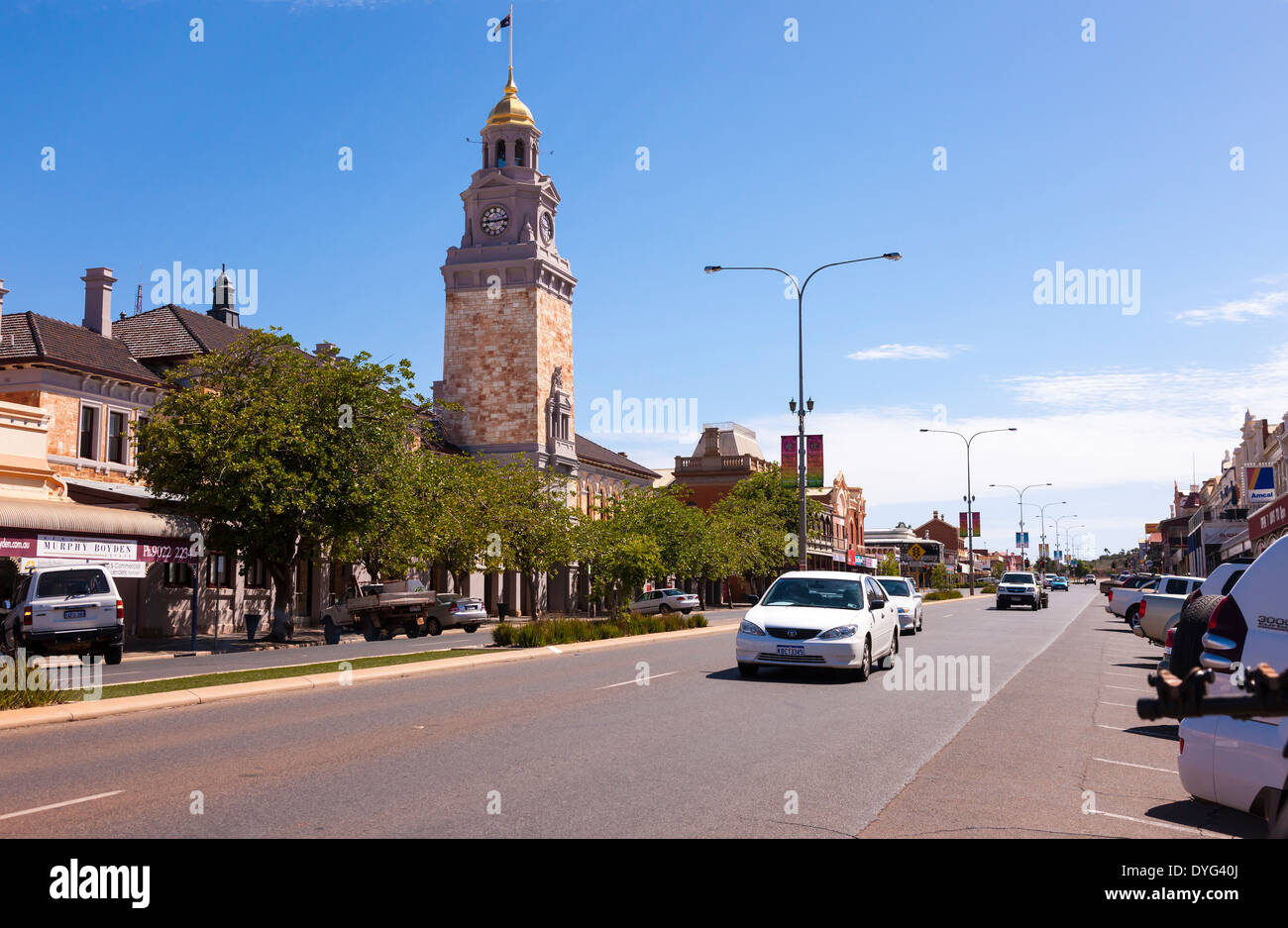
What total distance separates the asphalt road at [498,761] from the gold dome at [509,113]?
61.7 m

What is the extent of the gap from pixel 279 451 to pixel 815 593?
1987cm

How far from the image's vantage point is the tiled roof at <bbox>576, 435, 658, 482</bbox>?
76.2 m

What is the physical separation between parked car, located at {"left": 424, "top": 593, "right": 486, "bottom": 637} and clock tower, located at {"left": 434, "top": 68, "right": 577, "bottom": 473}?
2943 cm

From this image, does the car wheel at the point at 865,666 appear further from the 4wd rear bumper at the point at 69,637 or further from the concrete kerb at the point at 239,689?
the 4wd rear bumper at the point at 69,637

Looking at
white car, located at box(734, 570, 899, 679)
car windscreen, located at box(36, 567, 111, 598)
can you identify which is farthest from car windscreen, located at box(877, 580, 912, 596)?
car windscreen, located at box(36, 567, 111, 598)

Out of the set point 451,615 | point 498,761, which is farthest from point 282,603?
point 498,761

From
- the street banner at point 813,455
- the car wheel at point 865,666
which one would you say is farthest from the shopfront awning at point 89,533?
the street banner at point 813,455

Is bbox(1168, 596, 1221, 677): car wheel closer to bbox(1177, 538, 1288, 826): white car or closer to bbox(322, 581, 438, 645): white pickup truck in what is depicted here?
bbox(1177, 538, 1288, 826): white car

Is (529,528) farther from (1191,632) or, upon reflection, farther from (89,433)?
(1191,632)

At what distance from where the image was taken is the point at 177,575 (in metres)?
37.6
